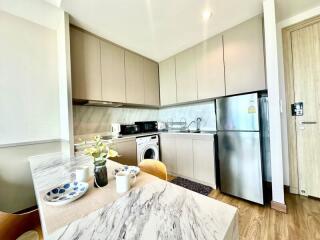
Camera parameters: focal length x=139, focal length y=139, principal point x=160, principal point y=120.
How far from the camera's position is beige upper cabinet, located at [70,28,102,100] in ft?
6.48

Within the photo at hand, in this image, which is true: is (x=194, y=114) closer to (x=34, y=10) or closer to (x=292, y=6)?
(x=292, y=6)

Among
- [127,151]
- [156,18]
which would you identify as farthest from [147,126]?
[156,18]

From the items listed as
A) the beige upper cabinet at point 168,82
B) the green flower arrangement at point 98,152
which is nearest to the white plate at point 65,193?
the green flower arrangement at point 98,152

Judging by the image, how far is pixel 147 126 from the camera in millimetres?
3119

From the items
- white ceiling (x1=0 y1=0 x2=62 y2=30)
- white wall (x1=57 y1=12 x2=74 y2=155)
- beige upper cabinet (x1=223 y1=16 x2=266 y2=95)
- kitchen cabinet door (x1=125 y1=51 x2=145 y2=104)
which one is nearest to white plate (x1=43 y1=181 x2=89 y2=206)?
white wall (x1=57 y1=12 x2=74 y2=155)

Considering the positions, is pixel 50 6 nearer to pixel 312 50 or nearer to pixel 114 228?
pixel 114 228

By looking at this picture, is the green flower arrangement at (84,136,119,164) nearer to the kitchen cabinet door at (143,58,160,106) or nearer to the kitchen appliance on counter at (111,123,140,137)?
the kitchen appliance on counter at (111,123,140,137)

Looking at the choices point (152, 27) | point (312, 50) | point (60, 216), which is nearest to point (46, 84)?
point (152, 27)

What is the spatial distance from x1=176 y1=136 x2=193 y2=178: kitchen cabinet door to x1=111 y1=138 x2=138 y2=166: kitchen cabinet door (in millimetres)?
821

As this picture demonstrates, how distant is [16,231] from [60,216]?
19.5 inches

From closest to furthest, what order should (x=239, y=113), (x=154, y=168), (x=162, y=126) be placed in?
1. (x=154, y=168)
2. (x=239, y=113)
3. (x=162, y=126)

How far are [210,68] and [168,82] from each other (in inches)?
38.9

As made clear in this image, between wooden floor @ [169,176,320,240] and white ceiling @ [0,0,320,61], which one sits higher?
white ceiling @ [0,0,320,61]

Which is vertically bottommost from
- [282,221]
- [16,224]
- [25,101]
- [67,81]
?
[282,221]
